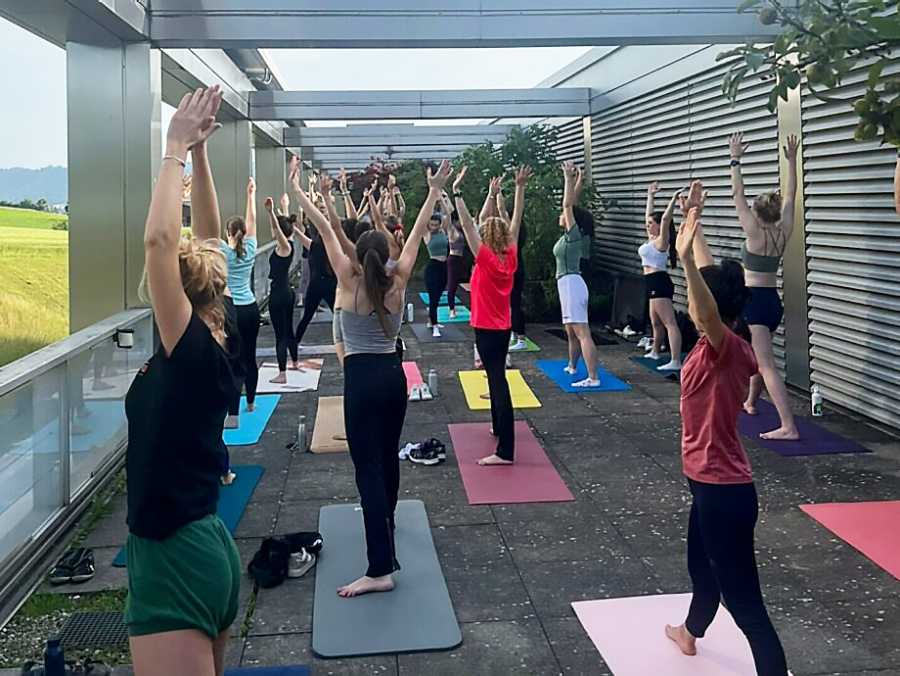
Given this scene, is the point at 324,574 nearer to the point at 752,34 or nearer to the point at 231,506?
the point at 231,506

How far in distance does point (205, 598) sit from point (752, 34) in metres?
7.48

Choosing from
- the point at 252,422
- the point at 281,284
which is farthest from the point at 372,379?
the point at 281,284

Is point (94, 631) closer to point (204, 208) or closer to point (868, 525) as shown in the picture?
point (204, 208)

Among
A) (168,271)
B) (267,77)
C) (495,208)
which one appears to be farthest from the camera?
(267,77)

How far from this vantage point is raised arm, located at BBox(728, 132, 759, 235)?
19.1 ft

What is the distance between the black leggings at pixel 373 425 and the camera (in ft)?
12.9

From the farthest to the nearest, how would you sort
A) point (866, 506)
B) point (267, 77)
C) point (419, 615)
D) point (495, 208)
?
point (267, 77) → point (495, 208) → point (866, 506) → point (419, 615)

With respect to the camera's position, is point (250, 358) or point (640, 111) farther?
point (640, 111)

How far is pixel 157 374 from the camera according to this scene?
2.12 m

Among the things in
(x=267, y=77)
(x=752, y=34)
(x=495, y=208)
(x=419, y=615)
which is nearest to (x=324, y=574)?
(x=419, y=615)

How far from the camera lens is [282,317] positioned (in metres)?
8.54

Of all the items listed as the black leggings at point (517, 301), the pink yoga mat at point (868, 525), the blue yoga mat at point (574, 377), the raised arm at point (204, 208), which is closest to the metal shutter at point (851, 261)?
the blue yoga mat at point (574, 377)

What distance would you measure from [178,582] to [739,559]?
1797 millimetres

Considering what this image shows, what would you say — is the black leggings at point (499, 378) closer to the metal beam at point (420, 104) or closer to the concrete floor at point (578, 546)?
the concrete floor at point (578, 546)
